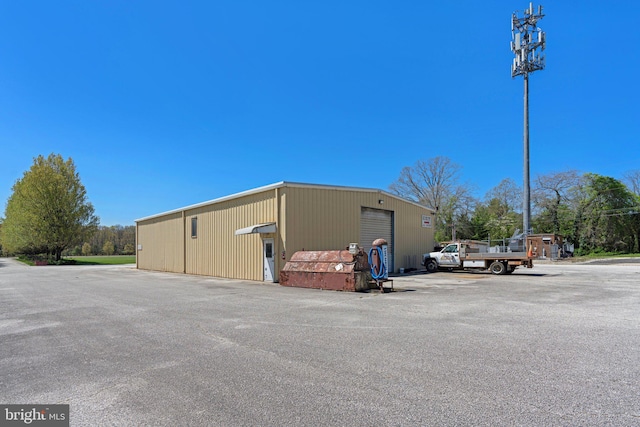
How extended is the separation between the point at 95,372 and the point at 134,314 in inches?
179

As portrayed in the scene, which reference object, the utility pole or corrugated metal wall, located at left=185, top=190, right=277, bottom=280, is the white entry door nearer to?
→ corrugated metal wall, located at left=185, top=190, right=277, bottom=280

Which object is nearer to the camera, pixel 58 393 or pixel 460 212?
pixel 58 393

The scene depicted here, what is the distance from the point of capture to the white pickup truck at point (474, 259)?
20156mm

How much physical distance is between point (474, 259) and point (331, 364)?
61.7 ft

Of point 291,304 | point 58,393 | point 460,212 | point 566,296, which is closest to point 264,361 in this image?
point 58,393

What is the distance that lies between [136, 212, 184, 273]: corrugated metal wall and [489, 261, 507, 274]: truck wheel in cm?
2000

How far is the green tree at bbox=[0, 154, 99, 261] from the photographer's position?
142ft

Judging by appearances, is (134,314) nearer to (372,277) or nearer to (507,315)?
(372,277)

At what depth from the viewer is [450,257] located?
22.7 m

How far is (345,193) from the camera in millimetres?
19875

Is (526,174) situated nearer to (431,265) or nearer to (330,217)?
(431,265)

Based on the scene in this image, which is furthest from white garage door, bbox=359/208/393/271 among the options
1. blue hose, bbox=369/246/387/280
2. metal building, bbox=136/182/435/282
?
blue hose, bbox=369/246/387/280

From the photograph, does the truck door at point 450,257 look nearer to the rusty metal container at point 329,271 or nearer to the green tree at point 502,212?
the rusty metal container at point 329,271

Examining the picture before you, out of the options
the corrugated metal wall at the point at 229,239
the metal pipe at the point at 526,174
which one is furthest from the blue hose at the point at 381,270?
the metal pipe at the point at 526,174
